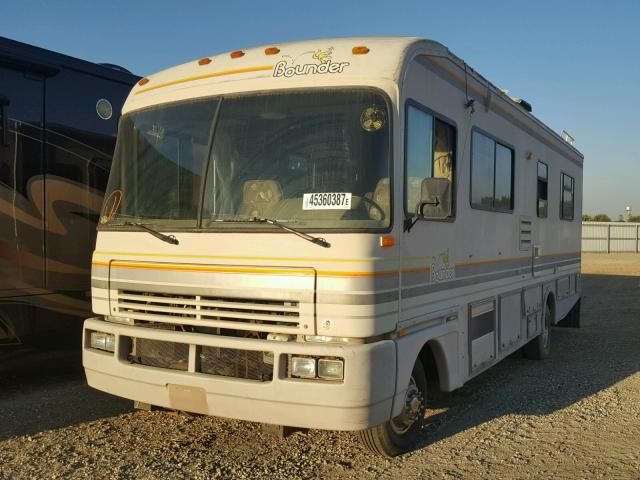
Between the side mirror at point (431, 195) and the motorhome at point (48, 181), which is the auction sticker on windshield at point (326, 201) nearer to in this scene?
the side mirror at point (431, 195)

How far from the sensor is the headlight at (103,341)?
4.66 meters

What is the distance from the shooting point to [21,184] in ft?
19.0

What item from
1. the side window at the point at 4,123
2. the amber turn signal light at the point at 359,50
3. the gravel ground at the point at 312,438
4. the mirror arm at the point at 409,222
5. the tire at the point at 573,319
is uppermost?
the amber turn signal light at the point at 359,50

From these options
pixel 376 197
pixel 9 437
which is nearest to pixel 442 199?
pixel 376 197

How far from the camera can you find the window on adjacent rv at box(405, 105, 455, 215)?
4371 millimetres

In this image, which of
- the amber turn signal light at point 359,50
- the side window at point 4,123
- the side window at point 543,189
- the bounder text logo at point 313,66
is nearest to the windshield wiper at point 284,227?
the bounder text logo at point 313,66

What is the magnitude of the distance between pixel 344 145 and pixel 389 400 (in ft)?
5.45

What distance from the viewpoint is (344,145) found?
4141 mm

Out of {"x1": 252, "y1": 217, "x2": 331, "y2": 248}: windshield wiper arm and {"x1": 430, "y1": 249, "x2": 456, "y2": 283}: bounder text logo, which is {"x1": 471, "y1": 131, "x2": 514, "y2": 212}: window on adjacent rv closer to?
{"x1": 430, "y1": 249, "x2": 456, "y2": 283}: bounder text logo

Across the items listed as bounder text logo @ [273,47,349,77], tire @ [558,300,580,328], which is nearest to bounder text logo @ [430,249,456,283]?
bounder text logo @ [273,47,349,77]

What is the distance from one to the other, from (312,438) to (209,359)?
4.07 feet

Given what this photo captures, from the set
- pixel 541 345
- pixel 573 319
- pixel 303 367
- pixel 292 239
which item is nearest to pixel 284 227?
pixel 292 239

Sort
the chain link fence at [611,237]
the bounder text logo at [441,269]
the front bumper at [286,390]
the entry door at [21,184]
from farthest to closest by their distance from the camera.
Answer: the chain link fence at [611,237], the entry door at [21,184], the bounder text logo at [441,269], the front bumper at [286,390]

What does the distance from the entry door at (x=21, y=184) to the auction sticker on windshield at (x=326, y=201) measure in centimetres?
303
